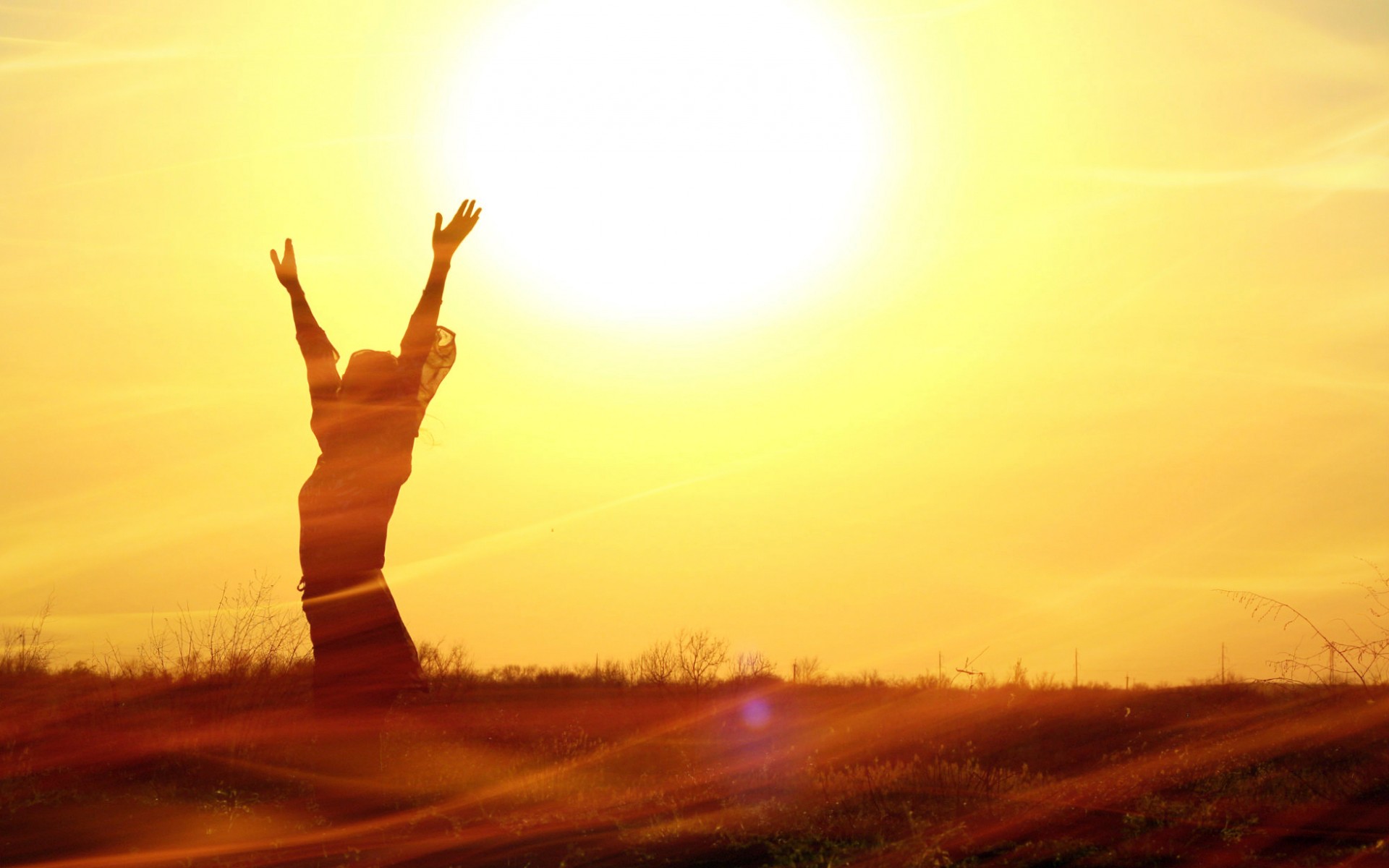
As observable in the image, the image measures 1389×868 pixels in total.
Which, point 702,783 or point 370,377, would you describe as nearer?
point 702,783

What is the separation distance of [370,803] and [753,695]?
21.9 feet

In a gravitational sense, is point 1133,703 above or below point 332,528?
below

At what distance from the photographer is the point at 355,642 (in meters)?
8.72

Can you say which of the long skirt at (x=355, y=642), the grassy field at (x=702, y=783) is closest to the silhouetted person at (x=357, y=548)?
the long skirt at (x=355, y=642)

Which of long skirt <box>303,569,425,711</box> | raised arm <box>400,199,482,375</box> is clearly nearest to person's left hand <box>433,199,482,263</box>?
raised arm <box>400,199,482,375</box>

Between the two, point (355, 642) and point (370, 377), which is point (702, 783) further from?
point (370, 377)

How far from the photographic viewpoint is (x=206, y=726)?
9.65 m

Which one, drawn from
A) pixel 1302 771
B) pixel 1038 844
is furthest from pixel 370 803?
pixel 1302 771

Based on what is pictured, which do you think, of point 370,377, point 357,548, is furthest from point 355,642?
point 370,377

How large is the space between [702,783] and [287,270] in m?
5.25

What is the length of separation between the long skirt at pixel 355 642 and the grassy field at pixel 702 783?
0.32m

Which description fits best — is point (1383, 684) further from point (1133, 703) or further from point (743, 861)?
point (743, 861)

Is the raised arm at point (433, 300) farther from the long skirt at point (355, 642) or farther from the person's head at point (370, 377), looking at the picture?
the long skirt at point (355, 642)

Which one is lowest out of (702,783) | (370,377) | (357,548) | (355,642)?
(702,783)
